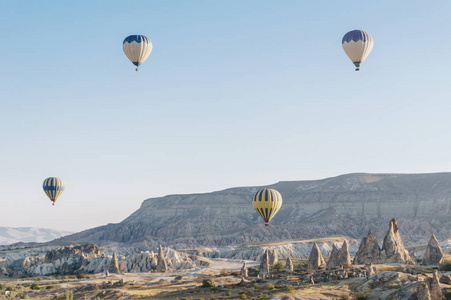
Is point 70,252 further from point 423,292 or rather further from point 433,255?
point 423,292

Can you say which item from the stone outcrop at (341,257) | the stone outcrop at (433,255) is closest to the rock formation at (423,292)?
the stone outcrop at (341,257)

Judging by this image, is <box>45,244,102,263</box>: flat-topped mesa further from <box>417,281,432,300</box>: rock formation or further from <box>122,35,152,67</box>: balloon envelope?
<box>417,281,432,300</box>: rock formation

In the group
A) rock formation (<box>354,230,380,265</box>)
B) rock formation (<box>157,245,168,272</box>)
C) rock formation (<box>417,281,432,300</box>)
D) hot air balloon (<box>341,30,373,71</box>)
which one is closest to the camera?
rock formation (<box>417,281,432,300</box>)

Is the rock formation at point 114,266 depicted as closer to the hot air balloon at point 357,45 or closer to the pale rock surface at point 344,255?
the pale rock surface at point 344,255

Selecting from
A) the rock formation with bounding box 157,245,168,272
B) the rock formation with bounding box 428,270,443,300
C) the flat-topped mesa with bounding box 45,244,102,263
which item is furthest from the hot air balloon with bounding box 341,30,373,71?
the flat-topped mesa with bounding box 45,244,102,263

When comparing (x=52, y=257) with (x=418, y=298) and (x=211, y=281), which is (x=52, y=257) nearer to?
(x=211, y=281)
